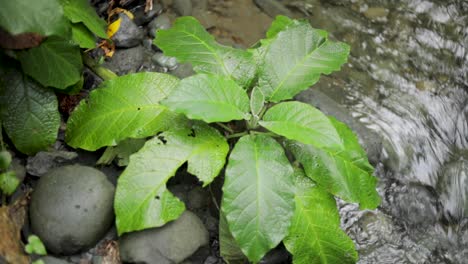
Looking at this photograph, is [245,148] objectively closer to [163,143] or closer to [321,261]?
[163,143]

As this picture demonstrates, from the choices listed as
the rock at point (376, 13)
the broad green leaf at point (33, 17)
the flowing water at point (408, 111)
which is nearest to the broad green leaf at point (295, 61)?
the flowing water at point (408, 111)

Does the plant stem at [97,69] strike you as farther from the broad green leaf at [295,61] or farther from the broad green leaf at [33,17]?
the broad green leaf at [295,61]

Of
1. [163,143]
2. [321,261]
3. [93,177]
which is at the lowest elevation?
[321,261]

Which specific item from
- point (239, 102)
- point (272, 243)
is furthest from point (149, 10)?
point (272, 243)

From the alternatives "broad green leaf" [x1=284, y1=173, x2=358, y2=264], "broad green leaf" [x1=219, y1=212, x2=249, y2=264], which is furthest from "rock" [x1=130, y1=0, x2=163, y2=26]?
"broad green leaf" [x1=284, y1=173, x2=358, y2=264]

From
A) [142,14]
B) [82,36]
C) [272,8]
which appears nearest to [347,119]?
[272,8]

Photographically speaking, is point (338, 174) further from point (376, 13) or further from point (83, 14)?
point (376, 13)
